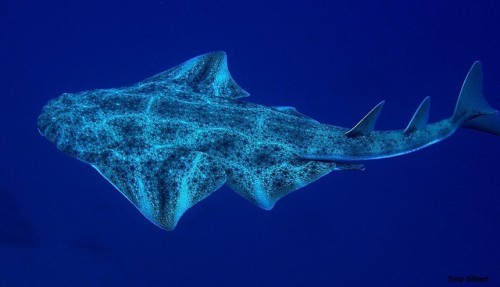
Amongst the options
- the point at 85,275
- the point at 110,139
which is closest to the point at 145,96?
the point at 110,139

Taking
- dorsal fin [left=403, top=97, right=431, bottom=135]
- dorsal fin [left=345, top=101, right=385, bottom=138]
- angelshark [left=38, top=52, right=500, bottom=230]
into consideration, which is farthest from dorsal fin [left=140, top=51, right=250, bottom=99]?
dorsal fin [left=403, top=97, right=431, bottom=135]

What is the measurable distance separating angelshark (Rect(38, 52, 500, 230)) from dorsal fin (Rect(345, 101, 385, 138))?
1cm

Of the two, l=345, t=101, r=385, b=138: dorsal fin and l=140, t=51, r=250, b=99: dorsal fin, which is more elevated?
l=140, t=51, r=250, b=99: dorsal fin

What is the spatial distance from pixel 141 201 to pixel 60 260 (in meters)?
10.7

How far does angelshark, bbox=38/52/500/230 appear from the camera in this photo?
5496mm

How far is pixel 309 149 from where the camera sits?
5.98 meters

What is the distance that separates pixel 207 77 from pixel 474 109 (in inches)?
184

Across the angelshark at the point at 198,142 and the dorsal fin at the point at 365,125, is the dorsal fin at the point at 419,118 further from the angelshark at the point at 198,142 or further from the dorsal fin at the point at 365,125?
the dorsal fin at the point at 365,125

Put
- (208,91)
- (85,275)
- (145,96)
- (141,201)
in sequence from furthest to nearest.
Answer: (85,275)
(208,91)
(145,96)
(141,201)

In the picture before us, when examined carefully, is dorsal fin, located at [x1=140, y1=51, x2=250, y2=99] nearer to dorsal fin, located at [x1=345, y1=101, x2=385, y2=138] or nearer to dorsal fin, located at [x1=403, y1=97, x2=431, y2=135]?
dorsal fin, located at [x1=345, y1=101, x2=385, y2=138]

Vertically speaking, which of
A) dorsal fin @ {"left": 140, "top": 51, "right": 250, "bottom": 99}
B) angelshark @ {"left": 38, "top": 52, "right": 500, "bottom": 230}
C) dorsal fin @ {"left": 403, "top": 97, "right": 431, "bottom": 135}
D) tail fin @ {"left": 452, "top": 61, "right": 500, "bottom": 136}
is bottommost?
angelshark @ {"left": 38, "top": 52, "right": 500, "bottom": 230}

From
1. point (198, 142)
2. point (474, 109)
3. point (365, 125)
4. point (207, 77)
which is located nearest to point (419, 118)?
point (365, 125)

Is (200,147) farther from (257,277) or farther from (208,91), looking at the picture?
(257,277)

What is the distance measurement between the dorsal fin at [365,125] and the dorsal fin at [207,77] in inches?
84.5
